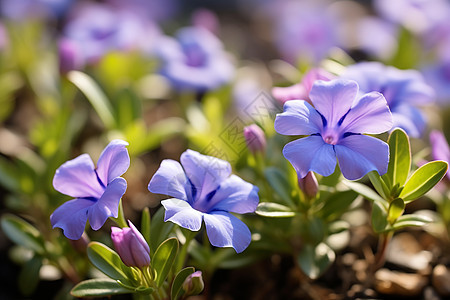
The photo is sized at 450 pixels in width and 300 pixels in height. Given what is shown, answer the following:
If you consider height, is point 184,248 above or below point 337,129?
below

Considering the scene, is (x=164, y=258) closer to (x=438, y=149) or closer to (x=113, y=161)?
(x=113, y=161)

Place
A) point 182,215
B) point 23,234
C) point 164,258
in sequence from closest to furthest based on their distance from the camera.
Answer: point 182,215, point 164,258, point 23,234

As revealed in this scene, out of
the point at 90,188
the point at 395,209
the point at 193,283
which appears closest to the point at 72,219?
the point at 90,188

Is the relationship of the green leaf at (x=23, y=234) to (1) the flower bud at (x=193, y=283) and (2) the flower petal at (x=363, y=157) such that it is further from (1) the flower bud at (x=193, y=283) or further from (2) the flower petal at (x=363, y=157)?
(2) the flower petal at (x=363, y=157)

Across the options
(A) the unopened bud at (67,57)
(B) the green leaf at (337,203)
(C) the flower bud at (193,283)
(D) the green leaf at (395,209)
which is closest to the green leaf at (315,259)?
(B) the green leaf at (337,203)

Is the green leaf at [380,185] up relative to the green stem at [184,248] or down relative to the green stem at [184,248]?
up

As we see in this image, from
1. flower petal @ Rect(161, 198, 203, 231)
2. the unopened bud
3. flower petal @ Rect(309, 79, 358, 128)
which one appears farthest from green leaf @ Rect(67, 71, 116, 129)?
flower petal @ Rect(309, 79, 358, 128)

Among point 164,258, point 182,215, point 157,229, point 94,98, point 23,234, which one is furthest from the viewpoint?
point 94,98
